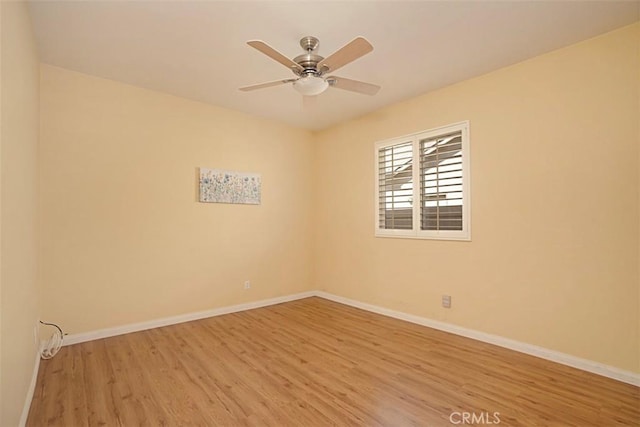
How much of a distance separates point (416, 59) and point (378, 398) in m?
2.75

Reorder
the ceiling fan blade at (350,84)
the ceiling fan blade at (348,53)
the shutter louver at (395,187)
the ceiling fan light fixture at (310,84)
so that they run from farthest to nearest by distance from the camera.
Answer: the shutter louver at (395,187), the ceiling fan blade at (350,84), the ceiling fan light fixture at (310,84), the ceiling fan blade at (348,53)

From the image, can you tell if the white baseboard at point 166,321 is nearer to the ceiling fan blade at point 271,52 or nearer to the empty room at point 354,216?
the empty room at point 354,216

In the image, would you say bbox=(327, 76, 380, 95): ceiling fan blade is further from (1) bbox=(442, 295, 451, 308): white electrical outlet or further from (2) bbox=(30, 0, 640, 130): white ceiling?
(1) bbox=(442, 295, 451, 308): white electrical outlet

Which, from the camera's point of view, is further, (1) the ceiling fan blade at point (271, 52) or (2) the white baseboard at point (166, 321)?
(2) the white baseboard at point (166, 321)

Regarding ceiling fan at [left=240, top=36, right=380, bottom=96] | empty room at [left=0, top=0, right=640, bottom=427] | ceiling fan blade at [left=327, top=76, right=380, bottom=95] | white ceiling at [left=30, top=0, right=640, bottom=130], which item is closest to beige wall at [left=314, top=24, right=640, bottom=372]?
empty room at [left=0, top=0, right=640, bottom=427]

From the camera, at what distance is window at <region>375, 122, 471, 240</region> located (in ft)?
10.8

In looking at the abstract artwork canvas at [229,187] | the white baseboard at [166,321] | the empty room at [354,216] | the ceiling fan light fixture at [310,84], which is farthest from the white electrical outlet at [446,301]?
the abstract artwork canvas at [229,187]

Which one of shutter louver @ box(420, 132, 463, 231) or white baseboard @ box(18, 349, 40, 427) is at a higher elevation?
shutter louver @ box(420, 132, 463, 231)

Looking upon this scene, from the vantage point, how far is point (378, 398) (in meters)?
2.11

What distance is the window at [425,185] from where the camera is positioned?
3303 mm

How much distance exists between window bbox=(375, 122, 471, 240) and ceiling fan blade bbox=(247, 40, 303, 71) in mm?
1890

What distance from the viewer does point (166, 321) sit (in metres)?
3.57

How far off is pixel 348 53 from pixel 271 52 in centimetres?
50

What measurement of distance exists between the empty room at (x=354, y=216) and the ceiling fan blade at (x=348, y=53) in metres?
0.03
